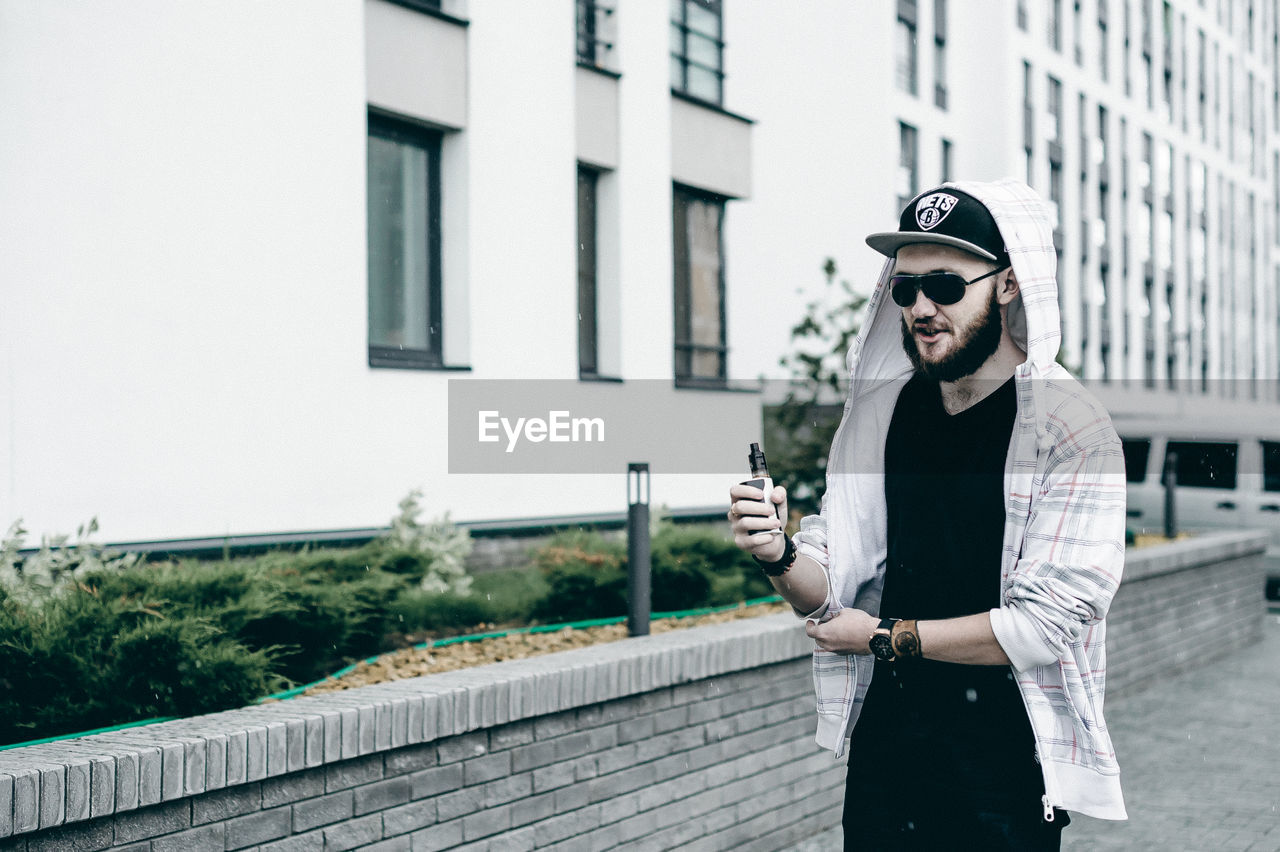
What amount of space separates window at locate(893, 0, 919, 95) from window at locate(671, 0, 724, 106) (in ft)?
46.1

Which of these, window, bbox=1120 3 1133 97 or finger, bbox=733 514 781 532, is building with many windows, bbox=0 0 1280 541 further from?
window, bbox=1120 3 1133 97

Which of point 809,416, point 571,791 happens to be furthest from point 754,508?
point 809,416

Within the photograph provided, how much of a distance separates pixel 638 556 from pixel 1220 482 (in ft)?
53.3

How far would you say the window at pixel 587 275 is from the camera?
1217 centimetres

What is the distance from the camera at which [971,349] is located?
251cm

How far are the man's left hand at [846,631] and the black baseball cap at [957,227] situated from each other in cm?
75

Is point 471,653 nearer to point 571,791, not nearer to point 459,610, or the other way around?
point 459,610

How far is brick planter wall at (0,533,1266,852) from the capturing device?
309cm

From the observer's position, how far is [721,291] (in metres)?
14.4

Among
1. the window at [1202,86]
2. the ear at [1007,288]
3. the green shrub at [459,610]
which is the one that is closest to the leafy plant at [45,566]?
the green shrub at [459,610]

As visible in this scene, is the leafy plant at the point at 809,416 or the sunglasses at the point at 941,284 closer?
the sunglasses at the point at 941,284

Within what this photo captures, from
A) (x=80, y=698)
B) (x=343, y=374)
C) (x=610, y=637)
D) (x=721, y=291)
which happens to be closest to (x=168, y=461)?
(x=343, y=374)

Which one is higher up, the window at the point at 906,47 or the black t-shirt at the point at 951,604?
the window at the point at 906,47

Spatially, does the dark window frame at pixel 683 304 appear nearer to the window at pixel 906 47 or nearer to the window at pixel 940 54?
the window at pixel 906 47
